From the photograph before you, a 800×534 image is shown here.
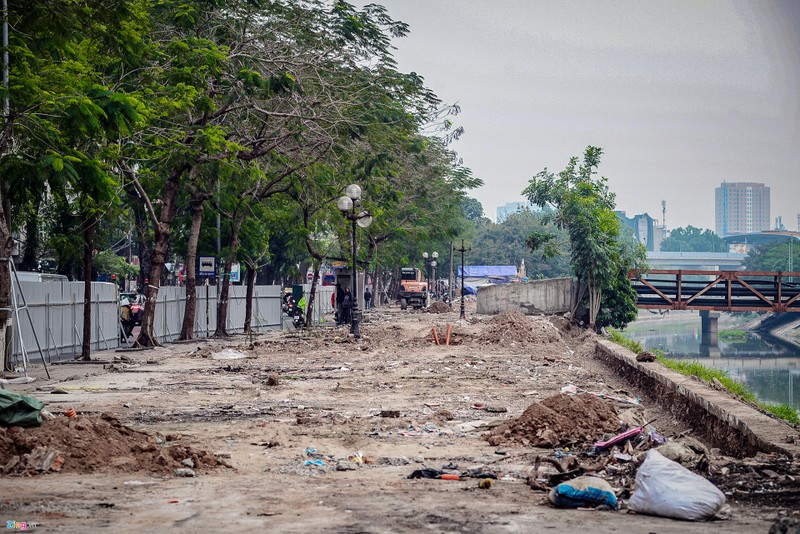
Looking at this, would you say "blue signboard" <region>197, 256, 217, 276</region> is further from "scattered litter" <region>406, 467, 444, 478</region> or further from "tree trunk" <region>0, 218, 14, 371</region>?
"scattered litter" <region>406, 467, 444, 478</region>

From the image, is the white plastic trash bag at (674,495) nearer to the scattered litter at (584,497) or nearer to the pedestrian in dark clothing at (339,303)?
the scattered litter at (584,497)

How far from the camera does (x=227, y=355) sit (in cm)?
2480

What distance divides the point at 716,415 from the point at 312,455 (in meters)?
5.47

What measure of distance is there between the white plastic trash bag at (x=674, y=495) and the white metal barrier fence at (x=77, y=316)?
525 inches

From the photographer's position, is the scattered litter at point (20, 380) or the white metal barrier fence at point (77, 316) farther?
the white metal barrier fence at point (77, 316)

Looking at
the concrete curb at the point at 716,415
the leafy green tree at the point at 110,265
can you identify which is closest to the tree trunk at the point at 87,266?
the concrete curb at the point at 716,415

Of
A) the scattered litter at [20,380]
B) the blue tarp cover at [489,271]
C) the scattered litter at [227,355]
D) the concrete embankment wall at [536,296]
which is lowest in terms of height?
the scattered litter at [227,355]

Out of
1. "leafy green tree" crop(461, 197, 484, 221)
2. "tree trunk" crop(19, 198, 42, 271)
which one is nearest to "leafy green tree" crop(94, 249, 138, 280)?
"tree trunk" crop(19, 198, 42, 271)

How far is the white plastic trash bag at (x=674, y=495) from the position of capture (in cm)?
646

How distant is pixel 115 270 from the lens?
60.9 m

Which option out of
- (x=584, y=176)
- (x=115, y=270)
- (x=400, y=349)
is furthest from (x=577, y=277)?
(x=115, y=270)

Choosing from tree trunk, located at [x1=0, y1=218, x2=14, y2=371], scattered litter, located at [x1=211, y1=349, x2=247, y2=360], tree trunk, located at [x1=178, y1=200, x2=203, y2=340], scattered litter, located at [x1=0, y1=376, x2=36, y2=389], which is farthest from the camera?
tree trunk, located at [x1=178, y1=200, x2=203, y2=340]

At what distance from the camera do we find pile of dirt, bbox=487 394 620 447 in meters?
10.6

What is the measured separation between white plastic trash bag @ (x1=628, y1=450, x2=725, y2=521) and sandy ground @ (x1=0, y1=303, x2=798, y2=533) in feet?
0.40
